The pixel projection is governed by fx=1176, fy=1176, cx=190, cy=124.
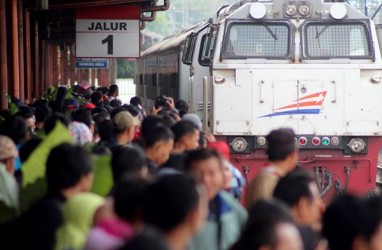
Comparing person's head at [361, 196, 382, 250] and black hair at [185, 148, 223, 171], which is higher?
black hair at [185, 148, 223, 171]

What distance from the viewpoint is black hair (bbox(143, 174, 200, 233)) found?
496cm

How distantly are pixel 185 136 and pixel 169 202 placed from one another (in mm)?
5247

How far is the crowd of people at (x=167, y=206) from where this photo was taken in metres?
5.07

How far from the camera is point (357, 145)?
16844 millimetres

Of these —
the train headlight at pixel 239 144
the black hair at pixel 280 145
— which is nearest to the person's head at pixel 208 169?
the black hair at pixel 280 145

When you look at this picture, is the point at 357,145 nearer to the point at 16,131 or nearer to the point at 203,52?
the point at 203,52

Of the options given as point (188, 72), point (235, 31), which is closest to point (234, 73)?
point (235, 31)

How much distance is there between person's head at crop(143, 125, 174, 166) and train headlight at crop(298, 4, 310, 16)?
8224mm

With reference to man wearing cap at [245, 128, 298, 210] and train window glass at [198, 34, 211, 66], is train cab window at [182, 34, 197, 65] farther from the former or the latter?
man wearing cap at [245, 128, 298, 210]

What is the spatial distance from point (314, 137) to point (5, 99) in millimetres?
5860

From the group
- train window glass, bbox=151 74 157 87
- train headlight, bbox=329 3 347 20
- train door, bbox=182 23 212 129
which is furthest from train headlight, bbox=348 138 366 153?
train window glass, bbox=151 74 157 87

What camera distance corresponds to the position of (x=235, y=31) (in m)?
17.3

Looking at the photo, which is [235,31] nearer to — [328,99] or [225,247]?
[328,99]

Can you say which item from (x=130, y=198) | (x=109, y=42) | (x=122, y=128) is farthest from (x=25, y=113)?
(x=109, y=42)
